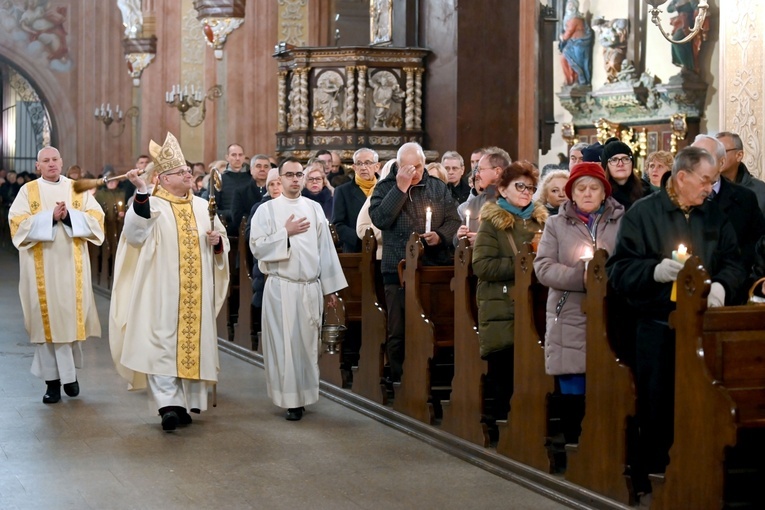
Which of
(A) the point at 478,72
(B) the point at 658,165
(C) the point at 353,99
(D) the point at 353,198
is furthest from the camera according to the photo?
(C) the point at 353,99

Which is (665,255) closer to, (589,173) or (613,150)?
(589,173)

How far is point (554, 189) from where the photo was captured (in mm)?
Result: 7426

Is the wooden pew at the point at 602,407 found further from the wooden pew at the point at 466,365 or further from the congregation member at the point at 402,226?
the congregation member at the point at 402,226

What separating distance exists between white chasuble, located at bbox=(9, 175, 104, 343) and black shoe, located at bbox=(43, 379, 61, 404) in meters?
0.30

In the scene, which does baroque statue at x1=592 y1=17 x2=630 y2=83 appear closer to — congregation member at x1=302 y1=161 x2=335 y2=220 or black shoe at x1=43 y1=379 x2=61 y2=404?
congregation member at x1=302 y1=161 x2=335 y2=220

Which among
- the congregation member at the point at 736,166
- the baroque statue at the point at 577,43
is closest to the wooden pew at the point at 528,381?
the congregation member at the point at 736,166

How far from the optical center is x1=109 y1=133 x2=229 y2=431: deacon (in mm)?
7945

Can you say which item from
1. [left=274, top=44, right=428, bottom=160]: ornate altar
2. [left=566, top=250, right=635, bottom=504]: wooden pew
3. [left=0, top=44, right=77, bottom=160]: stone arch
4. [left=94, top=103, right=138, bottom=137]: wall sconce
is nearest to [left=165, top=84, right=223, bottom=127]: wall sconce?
[left=94, top=103, right=138, bottom=137]: wall sconce

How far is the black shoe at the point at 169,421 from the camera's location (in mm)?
7773

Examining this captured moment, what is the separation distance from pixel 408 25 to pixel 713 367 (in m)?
10.9

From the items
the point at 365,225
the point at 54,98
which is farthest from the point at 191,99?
the point at 365,225

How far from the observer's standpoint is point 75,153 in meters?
31.8

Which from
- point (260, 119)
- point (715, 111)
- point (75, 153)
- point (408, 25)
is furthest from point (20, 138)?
point (715, 111)

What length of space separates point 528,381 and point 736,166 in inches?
84.9
